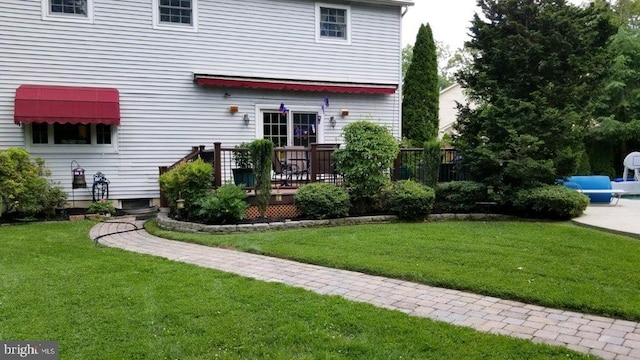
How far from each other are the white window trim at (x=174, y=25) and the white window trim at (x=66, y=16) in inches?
53.4

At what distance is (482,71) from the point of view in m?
10.2

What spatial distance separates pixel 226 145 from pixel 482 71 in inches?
256

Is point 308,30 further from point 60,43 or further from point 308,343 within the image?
point 308,343

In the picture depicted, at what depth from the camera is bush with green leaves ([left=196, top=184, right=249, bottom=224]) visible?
7852 mm

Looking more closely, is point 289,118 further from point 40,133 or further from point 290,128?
point 40,133

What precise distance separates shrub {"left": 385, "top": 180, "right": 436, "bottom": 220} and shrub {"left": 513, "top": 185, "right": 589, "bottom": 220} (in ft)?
5.96

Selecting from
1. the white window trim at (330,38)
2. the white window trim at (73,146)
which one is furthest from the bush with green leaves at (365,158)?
the white window trim at (73,146)

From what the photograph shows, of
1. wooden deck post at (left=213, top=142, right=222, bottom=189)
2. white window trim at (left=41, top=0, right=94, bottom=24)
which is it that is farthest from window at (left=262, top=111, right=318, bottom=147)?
white window trim at (left=41, top=0, right=94, bottom=24)

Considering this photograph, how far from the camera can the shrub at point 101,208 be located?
980 cm

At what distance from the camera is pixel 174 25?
1087 cm

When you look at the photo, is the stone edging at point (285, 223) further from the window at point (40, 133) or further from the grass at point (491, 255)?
the window at point (40, 133)

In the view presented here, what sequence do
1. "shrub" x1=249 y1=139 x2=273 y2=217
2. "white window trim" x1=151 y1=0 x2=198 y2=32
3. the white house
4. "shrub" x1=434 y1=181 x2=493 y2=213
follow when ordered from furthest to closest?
1. "white window trim" x1=151 y1=0 x2=198 y2=32
2. the white house
3. "shrub" x1=434 y1=181 x2=493 y2=213
4. "shrub" x1=249 y1=139 x2=273 y2=217

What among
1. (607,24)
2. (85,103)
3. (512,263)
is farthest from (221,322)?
(607,24)

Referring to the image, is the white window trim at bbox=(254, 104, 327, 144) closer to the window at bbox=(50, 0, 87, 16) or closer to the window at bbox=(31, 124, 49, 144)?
the window at bbox=(50, 0, 87, 16)
